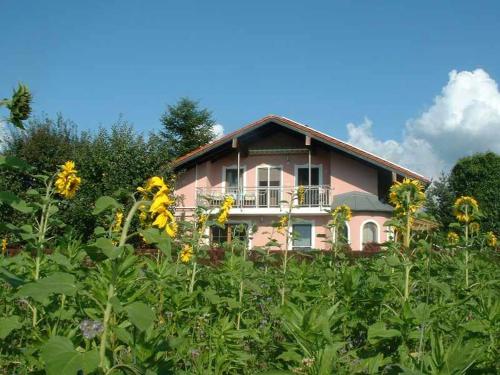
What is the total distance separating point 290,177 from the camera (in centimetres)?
2319

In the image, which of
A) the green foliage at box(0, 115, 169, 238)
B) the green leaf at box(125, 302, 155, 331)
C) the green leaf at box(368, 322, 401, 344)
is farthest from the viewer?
the green foliage at box(0, 115, 169, 238)

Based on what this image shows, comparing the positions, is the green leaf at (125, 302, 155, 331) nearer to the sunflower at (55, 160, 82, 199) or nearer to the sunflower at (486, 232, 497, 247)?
the sunflower at (55, 160, 82, 199)

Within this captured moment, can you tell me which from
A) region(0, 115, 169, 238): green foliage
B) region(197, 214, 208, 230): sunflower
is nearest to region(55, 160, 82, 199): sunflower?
region(197, 214, 208, 230): sunflower

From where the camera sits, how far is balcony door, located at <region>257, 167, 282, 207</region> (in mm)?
22953

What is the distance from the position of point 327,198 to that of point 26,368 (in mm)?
19995

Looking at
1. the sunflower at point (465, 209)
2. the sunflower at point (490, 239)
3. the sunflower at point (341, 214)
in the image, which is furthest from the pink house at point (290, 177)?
the sunflower at point (465, 209)

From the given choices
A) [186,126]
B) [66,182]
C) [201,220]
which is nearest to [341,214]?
[201,220]

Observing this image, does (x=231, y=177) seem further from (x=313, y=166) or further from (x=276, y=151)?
(x=313, y=166)

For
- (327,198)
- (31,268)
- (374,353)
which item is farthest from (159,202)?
(327,198)

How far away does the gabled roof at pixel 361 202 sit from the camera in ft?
67.9

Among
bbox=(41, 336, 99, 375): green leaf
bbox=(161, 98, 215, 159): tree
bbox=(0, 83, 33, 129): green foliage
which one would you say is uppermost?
bbox=(161, 98, 215, 159): tree

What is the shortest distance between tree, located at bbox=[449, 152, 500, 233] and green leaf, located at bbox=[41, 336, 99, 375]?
79.8 ft

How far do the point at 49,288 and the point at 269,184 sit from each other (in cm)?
2198

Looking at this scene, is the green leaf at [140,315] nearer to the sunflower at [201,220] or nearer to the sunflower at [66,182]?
the sunflower at [66,182]
